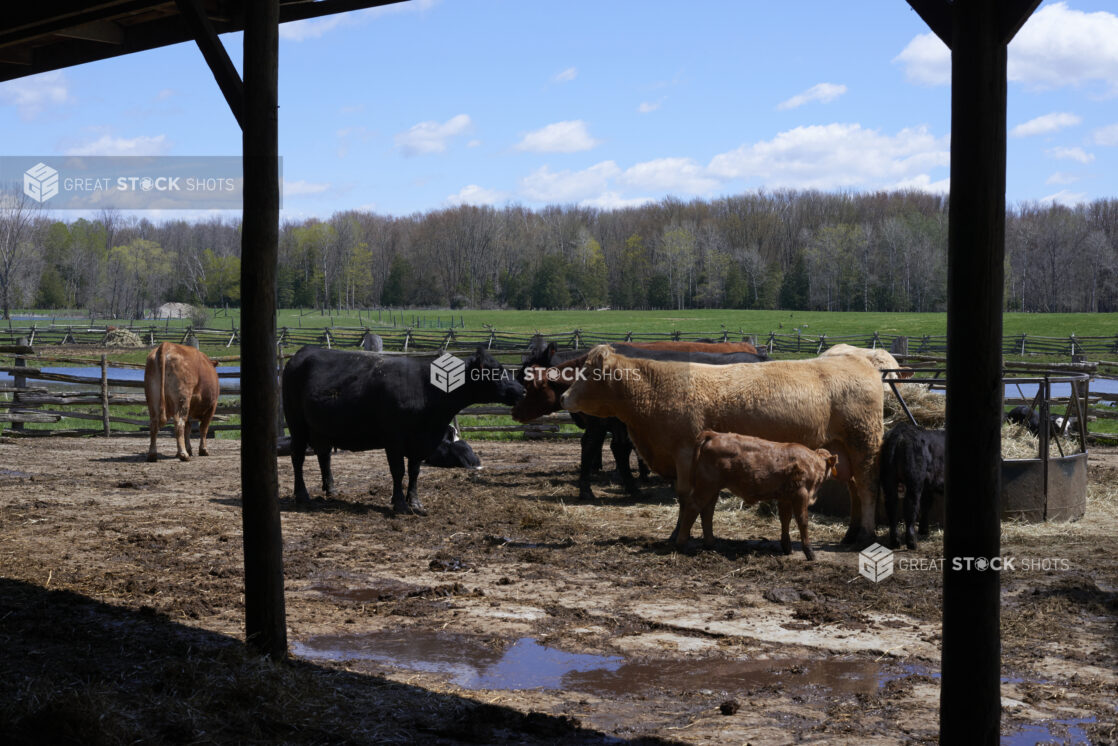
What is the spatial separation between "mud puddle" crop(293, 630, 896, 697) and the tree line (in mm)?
80277

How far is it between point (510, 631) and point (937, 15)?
13.3ft

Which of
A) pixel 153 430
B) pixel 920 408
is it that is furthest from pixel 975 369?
pixel 153 430

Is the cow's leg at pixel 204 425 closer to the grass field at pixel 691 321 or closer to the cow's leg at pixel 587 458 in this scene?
the cow's leg at pixel 587 458

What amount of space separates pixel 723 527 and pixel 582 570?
2.35 m

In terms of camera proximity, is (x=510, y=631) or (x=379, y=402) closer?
(x=510, y=631)

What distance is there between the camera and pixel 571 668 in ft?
17.1

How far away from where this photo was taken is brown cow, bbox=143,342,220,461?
530 inches

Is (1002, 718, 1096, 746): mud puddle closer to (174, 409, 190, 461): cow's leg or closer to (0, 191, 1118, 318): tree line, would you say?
(174, 409, 190, 461): cow's leg

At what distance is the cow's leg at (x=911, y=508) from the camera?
8266mm

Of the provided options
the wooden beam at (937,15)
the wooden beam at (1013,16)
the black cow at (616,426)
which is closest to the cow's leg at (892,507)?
the black cow at (616,426)

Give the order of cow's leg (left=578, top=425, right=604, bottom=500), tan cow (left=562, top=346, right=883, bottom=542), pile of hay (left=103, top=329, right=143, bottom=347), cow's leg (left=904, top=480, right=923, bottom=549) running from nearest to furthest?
cow's leg (left=904, top=480, right=923, bottom=549)
tan cow (left=562, top=346, right=883, bottom=542)
cow's leg (left=578, top=425, right=604, bottom=500)
pile of hay (left=103, top=329, right=143, bottom=347)

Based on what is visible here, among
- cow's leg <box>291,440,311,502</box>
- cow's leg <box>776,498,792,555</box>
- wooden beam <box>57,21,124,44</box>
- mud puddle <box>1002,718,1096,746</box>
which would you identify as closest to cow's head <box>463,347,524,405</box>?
cow's leg <box>291,440,311,502</box>

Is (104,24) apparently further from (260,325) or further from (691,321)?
(691,321)

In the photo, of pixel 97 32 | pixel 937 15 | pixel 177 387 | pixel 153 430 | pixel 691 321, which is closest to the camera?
pixel 937 15
